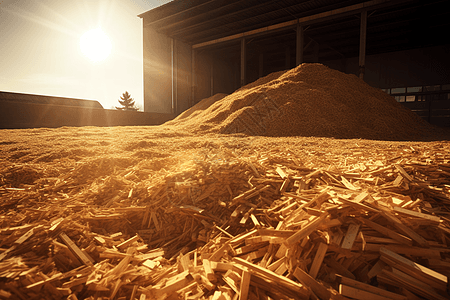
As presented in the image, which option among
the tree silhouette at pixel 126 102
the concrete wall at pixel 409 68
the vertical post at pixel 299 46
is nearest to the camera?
the vertical post at pixel 299 46

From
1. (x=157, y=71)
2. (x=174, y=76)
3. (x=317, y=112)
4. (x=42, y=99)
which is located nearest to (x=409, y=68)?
(x=317, y=112)

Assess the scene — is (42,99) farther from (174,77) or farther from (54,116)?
(174,77)

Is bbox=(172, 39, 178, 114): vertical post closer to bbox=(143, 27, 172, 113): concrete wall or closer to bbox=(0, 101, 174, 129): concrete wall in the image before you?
bbox=(143, 27, 172, 113): concrete wall

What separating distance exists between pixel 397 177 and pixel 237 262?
62.4 inches

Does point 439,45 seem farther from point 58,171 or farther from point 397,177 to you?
point 58,171

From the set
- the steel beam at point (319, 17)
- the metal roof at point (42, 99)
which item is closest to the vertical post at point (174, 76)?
the steel beam at point (319, 17)

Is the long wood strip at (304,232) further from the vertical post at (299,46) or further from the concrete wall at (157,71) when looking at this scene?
the concrete wall at (157,71)

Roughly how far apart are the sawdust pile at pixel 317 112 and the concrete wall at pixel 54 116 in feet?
20.1

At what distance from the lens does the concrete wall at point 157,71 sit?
57.0ft

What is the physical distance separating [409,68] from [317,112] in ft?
52.2

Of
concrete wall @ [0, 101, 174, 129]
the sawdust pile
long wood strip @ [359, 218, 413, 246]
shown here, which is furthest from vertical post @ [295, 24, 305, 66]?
long wood strip @ [359, 218, 413, 246]

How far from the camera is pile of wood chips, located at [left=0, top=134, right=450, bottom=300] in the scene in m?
1.30

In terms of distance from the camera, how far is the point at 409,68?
1745 centimetres

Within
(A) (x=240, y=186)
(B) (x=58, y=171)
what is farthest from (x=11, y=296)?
(B) (x=58, y=171)
